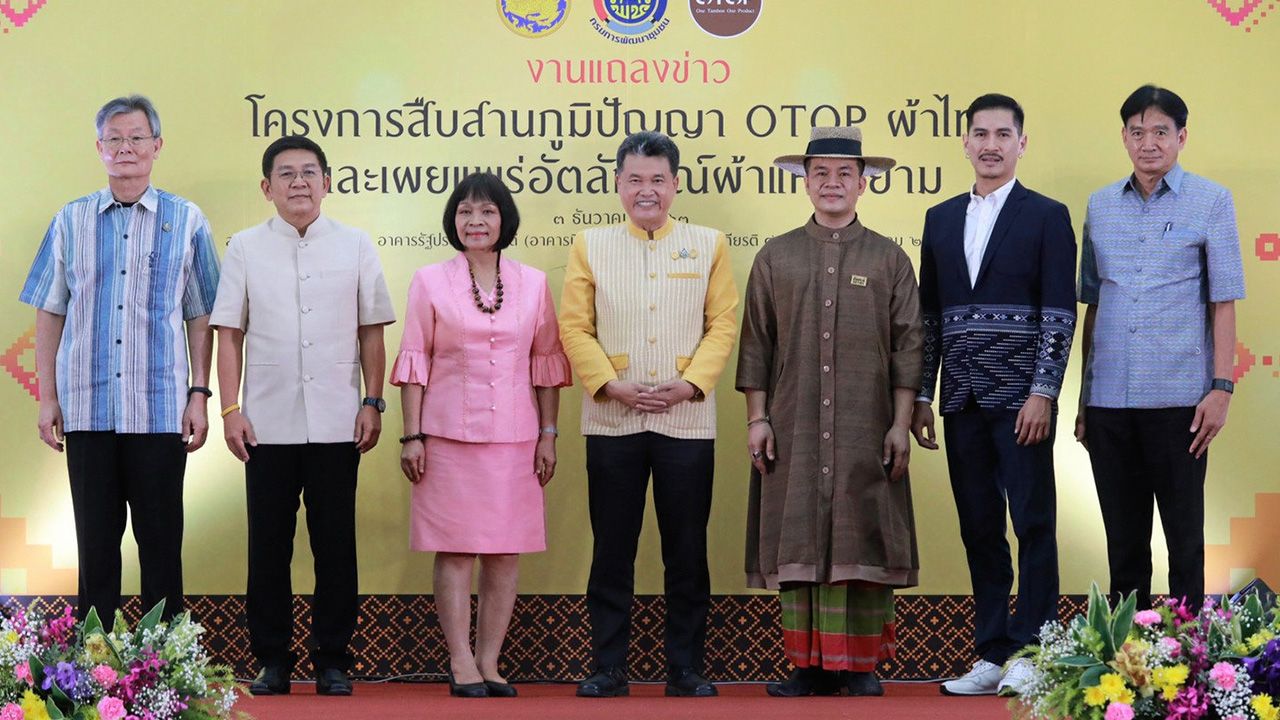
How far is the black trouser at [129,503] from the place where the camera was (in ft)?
15.2

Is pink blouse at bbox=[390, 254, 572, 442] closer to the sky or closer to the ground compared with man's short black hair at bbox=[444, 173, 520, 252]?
closer to the ground

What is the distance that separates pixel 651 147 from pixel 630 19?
0.73 metres

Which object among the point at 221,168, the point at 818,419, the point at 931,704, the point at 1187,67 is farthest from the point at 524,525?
the point at 1187,67

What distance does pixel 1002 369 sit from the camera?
178 inches

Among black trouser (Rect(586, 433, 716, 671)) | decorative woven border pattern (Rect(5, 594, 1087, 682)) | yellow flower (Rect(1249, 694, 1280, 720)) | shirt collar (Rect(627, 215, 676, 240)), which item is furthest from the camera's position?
decorative woven border pattern (Rect(5, 594, 1087, 682))

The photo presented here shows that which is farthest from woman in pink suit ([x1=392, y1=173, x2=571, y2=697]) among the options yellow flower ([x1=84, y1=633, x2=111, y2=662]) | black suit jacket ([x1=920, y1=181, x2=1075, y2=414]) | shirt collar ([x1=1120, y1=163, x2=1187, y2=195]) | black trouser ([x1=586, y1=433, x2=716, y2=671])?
shirt collar ([x1=1120, y1=163, x2=1187, y2=195])

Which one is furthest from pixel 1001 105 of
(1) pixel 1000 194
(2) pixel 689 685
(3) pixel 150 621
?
(3) pixel 150 621

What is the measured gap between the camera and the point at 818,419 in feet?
15.1

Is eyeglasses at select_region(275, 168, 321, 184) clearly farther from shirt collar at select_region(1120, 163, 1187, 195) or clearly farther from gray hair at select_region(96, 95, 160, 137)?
shirt collar at select_region(1120, 163, 1187, 195)

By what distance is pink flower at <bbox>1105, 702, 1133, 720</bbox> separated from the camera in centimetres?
285

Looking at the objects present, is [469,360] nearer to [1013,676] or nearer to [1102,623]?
[1013,676]

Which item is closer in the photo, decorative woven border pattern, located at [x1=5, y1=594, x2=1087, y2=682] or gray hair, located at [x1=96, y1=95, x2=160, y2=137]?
gray hair, located at [x1=96, y1=95, x2=160, y2=137]

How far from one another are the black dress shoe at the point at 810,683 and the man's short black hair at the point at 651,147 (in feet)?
5.23

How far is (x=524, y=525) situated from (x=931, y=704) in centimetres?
134
